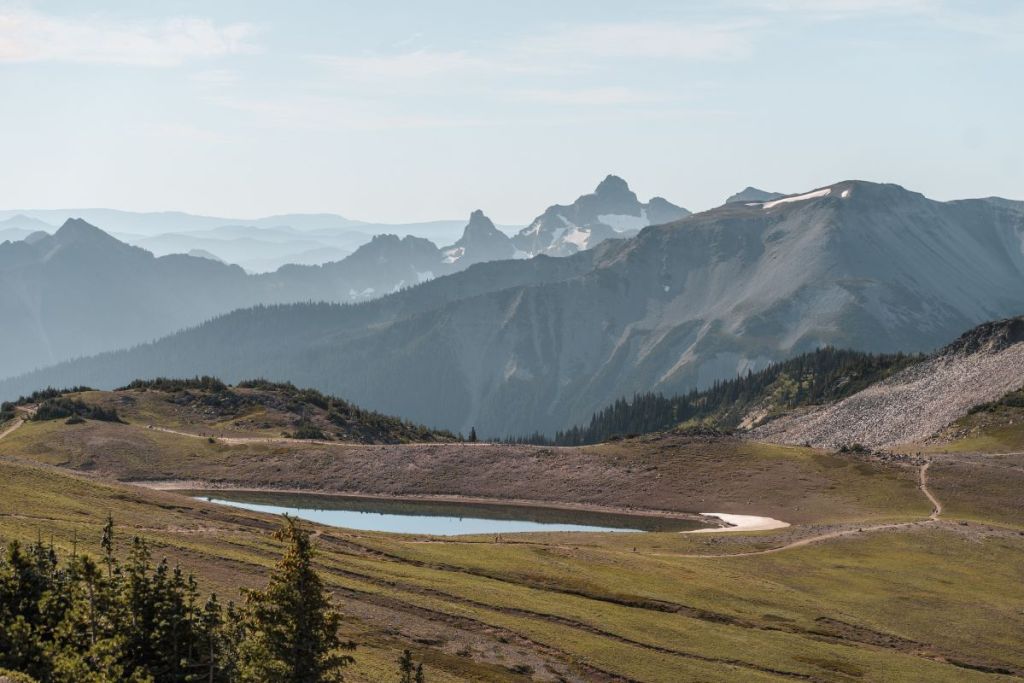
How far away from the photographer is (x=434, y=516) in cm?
12044

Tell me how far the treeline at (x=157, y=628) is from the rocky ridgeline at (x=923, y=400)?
13461cm

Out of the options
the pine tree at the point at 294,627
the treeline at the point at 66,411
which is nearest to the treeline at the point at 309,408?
the treeline at the point at 66,411

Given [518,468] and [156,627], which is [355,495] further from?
[156,627]

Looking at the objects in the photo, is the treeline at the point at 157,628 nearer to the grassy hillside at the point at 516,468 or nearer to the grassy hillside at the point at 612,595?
the grassy hillside at the point at 612,595

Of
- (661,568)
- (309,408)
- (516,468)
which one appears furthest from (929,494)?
(309,408)

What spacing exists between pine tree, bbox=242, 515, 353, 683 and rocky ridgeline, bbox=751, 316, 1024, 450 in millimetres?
134578

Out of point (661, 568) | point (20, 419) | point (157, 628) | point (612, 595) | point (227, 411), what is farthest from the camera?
point (227, 411)

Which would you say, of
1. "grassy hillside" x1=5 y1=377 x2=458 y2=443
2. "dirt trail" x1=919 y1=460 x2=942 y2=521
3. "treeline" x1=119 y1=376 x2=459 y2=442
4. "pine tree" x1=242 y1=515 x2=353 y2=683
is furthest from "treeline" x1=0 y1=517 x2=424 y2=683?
"treeline" x1=119 y1=376 x2=459 y2=442

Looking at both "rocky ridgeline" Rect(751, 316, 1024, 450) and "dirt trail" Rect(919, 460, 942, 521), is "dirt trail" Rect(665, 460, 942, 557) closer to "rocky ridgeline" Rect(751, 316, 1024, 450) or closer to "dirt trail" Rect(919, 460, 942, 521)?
"dirt trail" Rect(919, 460, 942, 521)

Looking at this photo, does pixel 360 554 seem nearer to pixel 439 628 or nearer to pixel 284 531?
pixel 439 628

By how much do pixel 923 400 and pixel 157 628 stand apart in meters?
160

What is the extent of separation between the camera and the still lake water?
112600 mm

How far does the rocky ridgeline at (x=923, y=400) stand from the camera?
6698 inches

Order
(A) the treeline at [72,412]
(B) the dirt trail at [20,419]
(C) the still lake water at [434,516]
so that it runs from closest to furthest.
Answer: (C) the still lake water at [434,516] < (B) the dirt trail at [20,419] < (A) the treeline at [72,412]
